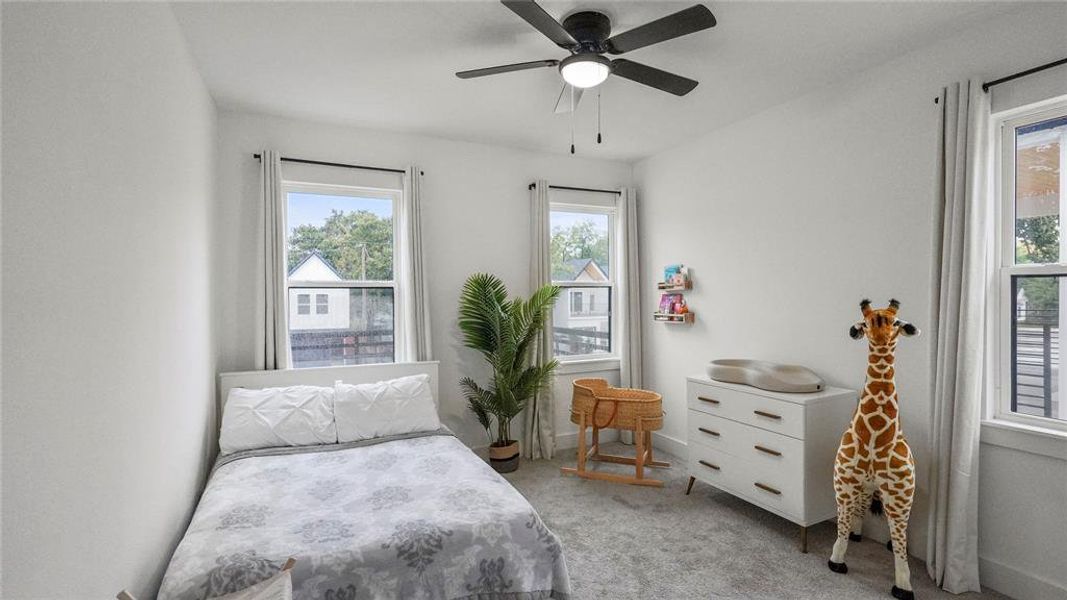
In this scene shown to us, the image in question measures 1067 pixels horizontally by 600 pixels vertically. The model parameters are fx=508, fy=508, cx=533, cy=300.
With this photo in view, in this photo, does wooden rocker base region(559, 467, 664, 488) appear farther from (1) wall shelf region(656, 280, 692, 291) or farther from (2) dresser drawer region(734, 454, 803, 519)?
(1) wall shelf region(656, 280, 692, 291)

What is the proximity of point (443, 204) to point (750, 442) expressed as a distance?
2.84 meters

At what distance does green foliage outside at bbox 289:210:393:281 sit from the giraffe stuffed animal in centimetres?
319

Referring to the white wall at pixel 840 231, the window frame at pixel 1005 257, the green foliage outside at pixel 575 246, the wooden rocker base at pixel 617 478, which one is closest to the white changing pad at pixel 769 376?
the white wall at pixel 840 231

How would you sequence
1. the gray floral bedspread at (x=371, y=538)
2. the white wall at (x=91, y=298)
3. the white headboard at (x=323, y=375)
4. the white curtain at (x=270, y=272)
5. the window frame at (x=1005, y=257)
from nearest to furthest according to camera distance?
the white wall at (x=91, y=298)
the gray floral bedspread at (x=371, y=538)
the window frame at (x=1005, y=257)
the white headboard at (x=323, y=375)
the white curtain at (x=270, y=272)

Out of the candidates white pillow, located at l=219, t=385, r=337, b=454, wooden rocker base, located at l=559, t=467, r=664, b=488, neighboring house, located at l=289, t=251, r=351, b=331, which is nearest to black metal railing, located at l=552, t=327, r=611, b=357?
wooden rocker base, located at l=559, t=467, r=664, b=488

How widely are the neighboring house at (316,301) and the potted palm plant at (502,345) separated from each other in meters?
0.91

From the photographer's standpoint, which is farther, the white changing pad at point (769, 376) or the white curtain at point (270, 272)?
the white curtain at point (270, 272)

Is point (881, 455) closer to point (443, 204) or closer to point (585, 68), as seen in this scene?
point (585, 68)

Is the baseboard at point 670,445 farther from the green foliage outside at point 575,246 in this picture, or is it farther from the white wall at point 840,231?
the green foliage outside at point 575,246

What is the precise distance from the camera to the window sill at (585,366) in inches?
181

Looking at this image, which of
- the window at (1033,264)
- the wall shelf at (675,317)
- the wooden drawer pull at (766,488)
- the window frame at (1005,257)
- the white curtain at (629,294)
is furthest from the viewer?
the white curtain at (629,294)

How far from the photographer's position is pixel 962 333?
7.73 feet

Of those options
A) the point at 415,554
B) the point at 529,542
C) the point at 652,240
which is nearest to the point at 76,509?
the point at 415,554

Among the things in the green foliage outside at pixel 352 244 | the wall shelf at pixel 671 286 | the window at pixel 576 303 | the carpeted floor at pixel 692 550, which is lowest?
the carpeted floor at pixel 692 550
